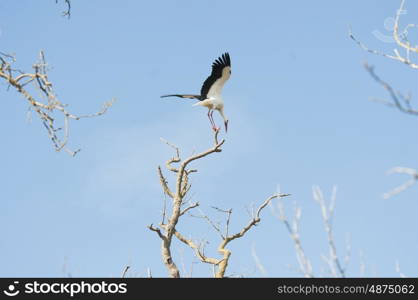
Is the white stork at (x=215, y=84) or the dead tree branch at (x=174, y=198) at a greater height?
the white stork at (x=215, y=84)

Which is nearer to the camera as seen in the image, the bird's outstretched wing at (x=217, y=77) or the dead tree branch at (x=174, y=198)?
the dead tree branch at (x=174, y=198)

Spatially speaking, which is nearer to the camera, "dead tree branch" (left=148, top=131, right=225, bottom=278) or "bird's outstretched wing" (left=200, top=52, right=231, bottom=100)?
"dead tree branch" (left=148, top=131, right=225, bottom=278)

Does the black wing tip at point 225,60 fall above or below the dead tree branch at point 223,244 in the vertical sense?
above

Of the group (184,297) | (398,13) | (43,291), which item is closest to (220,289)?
(184,297)

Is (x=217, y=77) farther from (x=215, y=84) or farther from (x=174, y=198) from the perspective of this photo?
(x=174, y=198)

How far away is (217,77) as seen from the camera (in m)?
9.50

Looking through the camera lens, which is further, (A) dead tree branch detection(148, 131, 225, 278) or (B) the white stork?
(B) the white stork

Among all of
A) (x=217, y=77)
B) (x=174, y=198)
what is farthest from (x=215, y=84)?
(x=174, y=198)

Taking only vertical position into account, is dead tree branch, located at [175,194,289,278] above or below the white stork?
below

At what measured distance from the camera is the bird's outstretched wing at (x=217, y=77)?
9430 millimetres

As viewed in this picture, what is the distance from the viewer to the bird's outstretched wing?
30.9ft

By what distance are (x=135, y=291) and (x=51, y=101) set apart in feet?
5.82

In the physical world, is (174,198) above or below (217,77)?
below

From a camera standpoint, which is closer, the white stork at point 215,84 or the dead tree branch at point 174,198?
the dead tree branch at point 174,198
